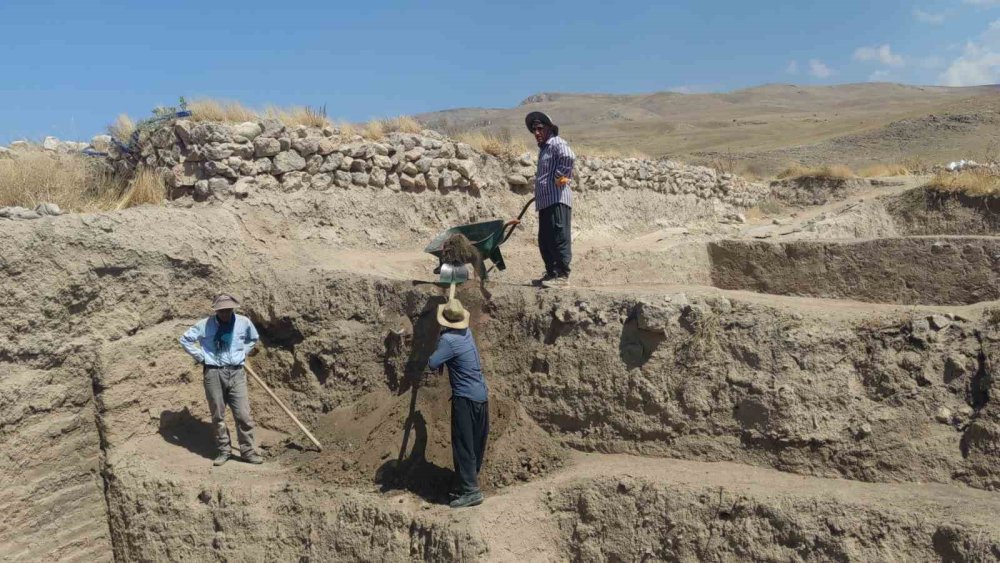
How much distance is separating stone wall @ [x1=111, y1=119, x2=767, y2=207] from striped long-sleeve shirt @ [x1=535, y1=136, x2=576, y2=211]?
2.95m

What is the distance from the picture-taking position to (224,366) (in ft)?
17.3

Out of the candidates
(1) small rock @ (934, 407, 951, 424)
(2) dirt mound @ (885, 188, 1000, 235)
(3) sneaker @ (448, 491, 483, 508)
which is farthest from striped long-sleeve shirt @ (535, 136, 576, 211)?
(2) dirt mound @ (885, 188, 1000, 235)

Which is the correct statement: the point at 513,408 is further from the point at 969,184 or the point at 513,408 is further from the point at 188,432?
the point at 969,184

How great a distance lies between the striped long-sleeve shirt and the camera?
5.66 metres

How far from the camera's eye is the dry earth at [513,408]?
13.3 feet

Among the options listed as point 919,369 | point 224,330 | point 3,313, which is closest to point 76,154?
point 3,313

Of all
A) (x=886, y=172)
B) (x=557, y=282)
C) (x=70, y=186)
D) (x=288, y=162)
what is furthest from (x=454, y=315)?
(x=886, y=172)

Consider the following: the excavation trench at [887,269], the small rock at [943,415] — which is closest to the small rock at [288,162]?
the excavation trench at [887,269]

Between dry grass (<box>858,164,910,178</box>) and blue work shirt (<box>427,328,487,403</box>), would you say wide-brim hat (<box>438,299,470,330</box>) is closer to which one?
blue work shirt (<box>427,328,487,403</box>)

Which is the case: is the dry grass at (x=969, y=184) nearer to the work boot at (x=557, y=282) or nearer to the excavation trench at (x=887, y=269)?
the excavation trench at (x=887, y=269)

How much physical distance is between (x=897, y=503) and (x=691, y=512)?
1.08m

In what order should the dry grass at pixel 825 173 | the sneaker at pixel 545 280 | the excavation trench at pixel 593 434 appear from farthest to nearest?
1. the dry grass at pixel 825 173
2. the sneaker at pixel 545 280
3. the excavation trench at pixel 593 434

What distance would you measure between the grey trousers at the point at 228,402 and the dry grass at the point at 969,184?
414 inches

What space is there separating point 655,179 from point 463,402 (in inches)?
362
